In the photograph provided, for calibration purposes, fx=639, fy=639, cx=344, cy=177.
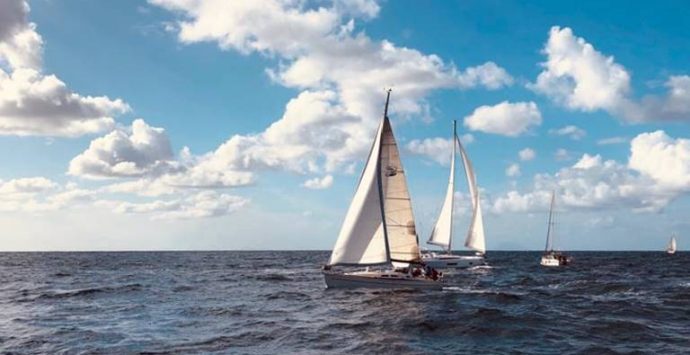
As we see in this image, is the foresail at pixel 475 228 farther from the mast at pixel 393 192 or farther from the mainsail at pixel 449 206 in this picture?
the mast at pixel 393 192

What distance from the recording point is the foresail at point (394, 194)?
Answer: 51.8 metres

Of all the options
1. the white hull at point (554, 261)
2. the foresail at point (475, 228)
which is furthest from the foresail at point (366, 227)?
the white hull at point (554, 261)

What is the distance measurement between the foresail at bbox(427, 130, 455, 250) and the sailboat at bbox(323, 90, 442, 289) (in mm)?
39855

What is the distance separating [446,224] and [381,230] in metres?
43.7

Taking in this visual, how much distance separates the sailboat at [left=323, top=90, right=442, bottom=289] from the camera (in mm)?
50188

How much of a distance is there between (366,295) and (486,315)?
1184 centimetres

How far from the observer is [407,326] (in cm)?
3500

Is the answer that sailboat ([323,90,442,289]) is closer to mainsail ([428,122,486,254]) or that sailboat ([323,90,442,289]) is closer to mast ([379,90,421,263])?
mast ([379,90,421,263])

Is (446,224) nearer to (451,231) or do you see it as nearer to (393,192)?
(451,231)

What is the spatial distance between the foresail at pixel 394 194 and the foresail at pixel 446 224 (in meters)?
40.1

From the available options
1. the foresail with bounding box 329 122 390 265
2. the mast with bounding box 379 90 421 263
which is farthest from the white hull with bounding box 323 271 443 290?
the mast with bounding box 379 90 421 263

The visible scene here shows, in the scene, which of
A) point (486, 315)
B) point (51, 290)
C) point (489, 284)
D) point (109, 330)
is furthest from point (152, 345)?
point (489, 284)

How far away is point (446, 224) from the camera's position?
305 feet

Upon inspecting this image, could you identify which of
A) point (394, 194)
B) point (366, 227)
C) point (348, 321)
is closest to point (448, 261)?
point (394, 194)
